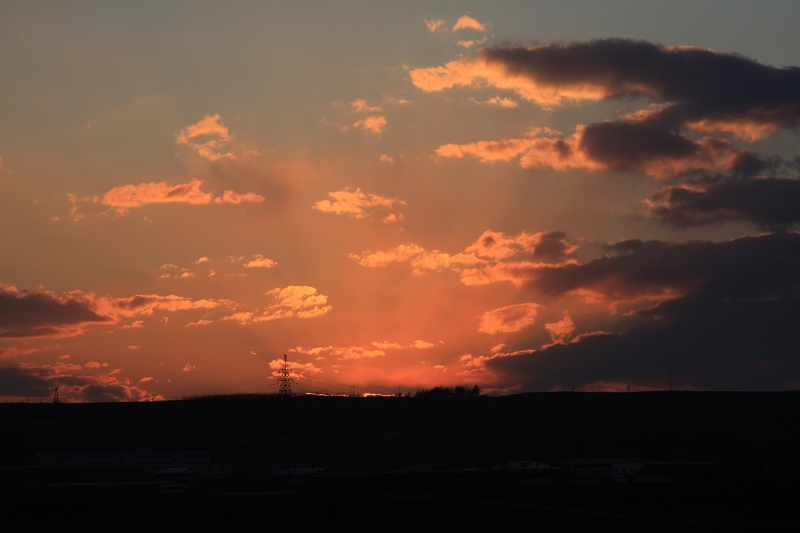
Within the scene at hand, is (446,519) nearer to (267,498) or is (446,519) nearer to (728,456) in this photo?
(267,498)

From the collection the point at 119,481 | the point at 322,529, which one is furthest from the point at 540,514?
the point at 119,481

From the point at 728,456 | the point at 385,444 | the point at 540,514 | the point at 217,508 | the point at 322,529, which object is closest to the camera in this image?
the point at 540,514

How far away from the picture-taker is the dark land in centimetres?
8544

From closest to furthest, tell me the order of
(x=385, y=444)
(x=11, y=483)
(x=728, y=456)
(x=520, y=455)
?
1. (x=11, y=483)
2. (x=728, y=456)
3. (x=520, y=455)
4. (x=385, y=444)

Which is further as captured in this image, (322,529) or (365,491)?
(365,491)

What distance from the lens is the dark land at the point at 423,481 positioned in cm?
8544

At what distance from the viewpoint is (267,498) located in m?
100

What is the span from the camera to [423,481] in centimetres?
11831

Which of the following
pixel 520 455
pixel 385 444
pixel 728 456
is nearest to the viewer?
pixel 728 456

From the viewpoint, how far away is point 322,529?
92.1 metres

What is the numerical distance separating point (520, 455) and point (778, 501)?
88.2 m

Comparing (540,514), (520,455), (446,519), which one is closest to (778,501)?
(540,514)

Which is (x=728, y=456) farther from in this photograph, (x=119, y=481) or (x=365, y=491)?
(x=119, y=481)

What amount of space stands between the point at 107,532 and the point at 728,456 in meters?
109
